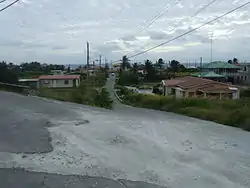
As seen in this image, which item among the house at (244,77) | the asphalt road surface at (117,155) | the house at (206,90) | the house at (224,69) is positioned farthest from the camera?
the house at (224,69)

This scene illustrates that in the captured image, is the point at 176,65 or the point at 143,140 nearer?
the point at 143,140

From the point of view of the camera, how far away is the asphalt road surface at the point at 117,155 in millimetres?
5926

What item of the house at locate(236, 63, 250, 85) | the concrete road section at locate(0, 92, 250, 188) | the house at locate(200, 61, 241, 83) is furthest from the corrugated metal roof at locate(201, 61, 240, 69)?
the concrete road section at locate(0, 92, 250, 188)

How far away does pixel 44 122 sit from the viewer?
37.2 feet

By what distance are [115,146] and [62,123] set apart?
346 centimetres

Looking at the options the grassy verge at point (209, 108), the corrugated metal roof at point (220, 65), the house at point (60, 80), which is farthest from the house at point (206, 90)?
the corrugated metal roof at point (220, 65)

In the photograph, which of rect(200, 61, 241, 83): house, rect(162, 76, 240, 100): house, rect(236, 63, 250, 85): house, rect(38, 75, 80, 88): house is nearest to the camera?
rect(162, 76, 240, 100): house

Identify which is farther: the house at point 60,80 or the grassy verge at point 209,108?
the house at point 60,80

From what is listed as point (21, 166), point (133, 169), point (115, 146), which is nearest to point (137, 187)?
point (133, 169)

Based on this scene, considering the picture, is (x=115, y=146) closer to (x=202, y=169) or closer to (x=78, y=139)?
(x=78, y=139)

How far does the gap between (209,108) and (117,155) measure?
42.3 feet

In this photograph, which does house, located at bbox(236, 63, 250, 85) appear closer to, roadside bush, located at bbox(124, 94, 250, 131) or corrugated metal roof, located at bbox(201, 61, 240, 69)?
corrugated metal roof, located at bbox(201, 61, 240, 69)

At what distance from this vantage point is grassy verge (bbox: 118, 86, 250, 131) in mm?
14141

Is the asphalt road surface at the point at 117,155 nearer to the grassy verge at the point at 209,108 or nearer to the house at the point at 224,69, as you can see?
the grassy verge at the point at 209,108
